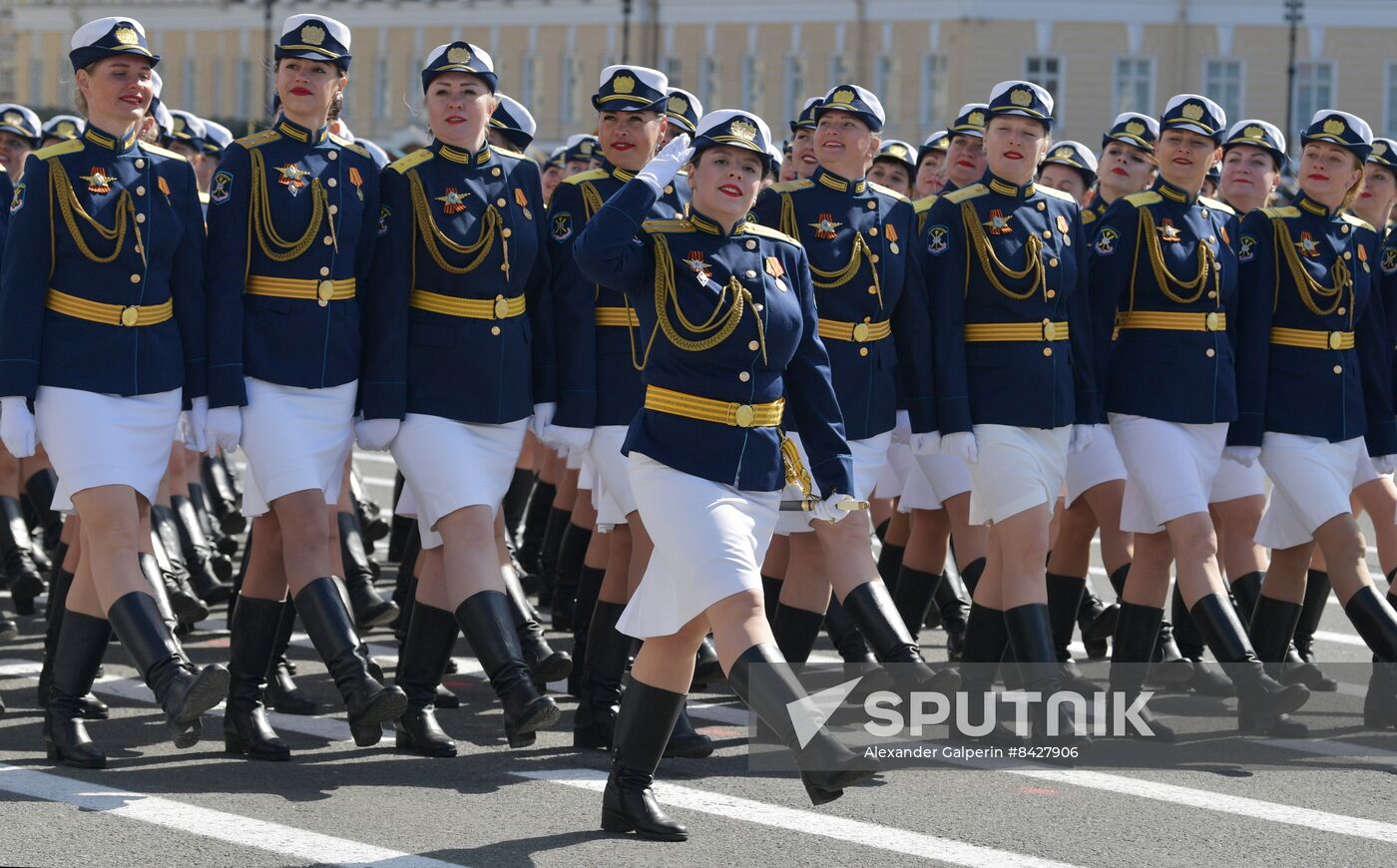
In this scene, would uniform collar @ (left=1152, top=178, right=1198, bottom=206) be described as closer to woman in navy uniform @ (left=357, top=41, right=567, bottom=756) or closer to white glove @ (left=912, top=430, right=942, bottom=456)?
white glove @ (left=912, top=430, right=942, bottom=456)

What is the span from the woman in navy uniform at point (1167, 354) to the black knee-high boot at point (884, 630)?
1.14 meters

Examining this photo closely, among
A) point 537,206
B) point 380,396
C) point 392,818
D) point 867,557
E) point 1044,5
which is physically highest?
point 1044,5

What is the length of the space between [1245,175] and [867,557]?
2.62 metres

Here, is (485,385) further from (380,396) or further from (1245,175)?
(1245,175)

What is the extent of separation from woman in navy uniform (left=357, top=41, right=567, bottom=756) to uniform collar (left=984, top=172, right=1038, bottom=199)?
169 cm

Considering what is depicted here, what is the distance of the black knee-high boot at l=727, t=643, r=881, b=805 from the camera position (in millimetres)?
6219

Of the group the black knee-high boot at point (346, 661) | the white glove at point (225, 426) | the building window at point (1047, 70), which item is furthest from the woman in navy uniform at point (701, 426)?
the building window at point (1047, 70)

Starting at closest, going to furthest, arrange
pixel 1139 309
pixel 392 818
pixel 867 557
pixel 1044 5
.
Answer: pixel 392 818 → pixel 867 557 → pixel 1139 309 → pixel 1044 5

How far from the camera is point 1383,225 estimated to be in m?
9.65

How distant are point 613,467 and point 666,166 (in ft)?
5.35

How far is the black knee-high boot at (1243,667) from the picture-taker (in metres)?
8.35

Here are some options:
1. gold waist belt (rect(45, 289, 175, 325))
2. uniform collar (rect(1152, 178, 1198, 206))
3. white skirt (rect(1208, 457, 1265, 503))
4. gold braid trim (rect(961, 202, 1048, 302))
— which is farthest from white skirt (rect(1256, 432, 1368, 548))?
gold waist belt (rect(45, 289, 175, 325))

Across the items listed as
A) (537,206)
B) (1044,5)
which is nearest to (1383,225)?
(537,206)

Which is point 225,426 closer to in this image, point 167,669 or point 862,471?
point 167,669
